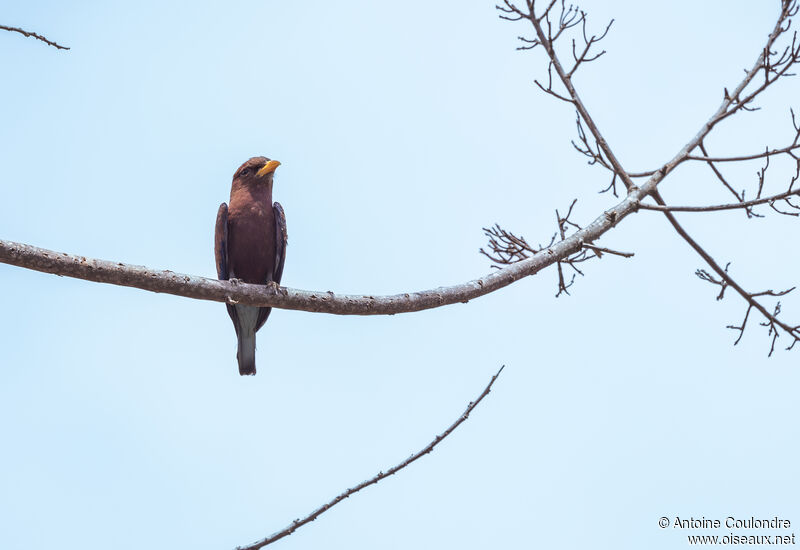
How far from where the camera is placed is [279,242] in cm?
466

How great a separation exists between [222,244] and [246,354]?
2.50 feet

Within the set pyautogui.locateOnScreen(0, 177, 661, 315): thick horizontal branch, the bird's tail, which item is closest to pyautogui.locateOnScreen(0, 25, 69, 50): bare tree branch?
pyautogui.locateOnScreen(0, 177, 661, 315): thick horizontal branch

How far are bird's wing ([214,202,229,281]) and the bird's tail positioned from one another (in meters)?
0.43

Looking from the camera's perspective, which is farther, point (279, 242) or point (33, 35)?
point (279, 242)

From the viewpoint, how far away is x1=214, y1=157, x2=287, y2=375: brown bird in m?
4.58

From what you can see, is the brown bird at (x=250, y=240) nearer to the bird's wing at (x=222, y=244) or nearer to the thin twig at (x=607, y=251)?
the bird's wing at (x=222, y=244)

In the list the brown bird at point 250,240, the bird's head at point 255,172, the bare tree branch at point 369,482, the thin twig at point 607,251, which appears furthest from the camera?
the bird's head at point 255,172

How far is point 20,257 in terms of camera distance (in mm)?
2324

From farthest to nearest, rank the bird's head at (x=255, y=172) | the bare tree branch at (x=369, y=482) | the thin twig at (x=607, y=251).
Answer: the bird's head at (x=255, y=172), the thin twig at (x=607, y=251), the bare tree branch at (x=369, y=482)

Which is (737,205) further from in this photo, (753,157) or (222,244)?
(222,244)

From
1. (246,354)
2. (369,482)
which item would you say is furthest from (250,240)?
(369,482)

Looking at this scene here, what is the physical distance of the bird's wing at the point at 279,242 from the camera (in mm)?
4652

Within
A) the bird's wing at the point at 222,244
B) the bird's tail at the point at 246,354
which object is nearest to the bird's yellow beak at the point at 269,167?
the bird's wing at the point at 222,244

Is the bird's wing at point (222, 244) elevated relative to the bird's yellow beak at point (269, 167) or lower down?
lower down
